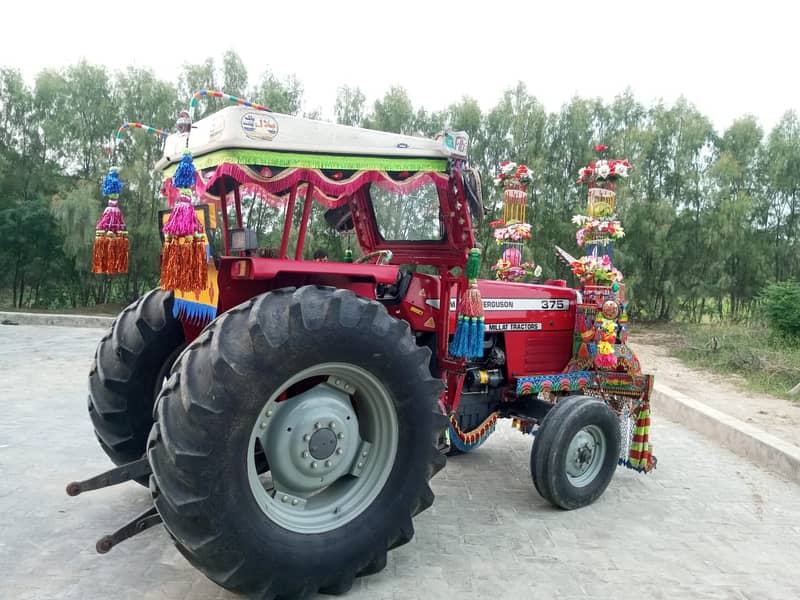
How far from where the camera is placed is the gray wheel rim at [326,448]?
2854 millimetres

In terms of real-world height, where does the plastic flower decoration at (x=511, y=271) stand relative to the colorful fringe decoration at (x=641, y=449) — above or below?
above

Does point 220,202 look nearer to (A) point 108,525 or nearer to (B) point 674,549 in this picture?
(A) point 108,525

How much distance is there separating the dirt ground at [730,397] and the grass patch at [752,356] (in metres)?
0.26

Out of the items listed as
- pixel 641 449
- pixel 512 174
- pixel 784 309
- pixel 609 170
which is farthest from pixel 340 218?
pixel 784 309

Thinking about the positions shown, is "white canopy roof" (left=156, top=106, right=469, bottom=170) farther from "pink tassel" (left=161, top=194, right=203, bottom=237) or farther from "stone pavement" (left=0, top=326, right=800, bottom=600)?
"stone pavement" (left=0, top=326, right=800, bottom=600)

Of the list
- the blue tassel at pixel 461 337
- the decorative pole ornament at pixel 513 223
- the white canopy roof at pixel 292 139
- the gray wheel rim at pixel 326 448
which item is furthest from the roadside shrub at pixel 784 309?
the gray wheel rim at pixel 326 448

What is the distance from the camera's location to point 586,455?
423 cm

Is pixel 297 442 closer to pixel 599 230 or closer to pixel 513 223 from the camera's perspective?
pixel 599 230

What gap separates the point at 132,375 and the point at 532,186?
16084 millimetres

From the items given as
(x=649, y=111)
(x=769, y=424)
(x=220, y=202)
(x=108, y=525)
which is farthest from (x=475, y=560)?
(x=649, y=111)

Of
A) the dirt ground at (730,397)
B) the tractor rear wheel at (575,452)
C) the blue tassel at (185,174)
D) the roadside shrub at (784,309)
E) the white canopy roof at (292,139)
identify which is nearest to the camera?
the blue tassel at (185,174)

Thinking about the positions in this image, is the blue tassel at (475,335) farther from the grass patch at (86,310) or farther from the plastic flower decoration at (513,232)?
the grass patch at (86,310)

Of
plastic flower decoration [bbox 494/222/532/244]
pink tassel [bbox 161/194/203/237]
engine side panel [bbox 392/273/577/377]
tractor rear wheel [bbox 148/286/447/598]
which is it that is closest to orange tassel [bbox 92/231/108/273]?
pink tassel [bbox 161/194/203/237]

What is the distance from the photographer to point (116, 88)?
17734 mm
